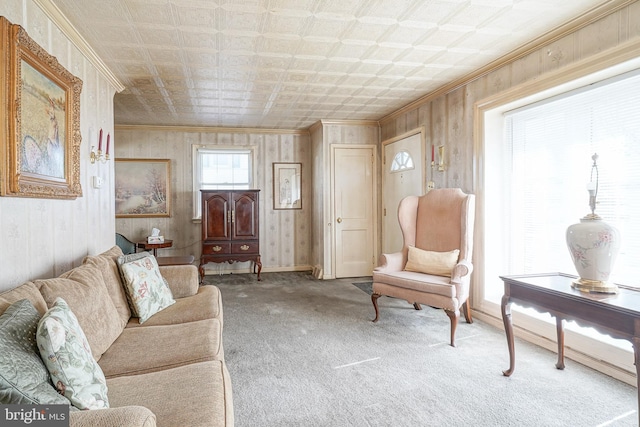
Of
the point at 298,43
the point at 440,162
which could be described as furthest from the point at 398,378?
the point at 298,43

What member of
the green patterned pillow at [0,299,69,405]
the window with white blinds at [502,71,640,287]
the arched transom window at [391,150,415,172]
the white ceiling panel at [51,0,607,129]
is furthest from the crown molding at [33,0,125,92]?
the window with white blinds at [502,71,640,287]

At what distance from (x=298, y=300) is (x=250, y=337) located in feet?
4.14

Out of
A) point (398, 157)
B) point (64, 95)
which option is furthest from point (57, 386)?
point (398, 157)

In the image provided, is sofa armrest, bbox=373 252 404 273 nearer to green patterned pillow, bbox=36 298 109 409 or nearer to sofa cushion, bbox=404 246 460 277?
sofa cushion, bbox=404 246 460 277

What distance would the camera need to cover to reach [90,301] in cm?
171

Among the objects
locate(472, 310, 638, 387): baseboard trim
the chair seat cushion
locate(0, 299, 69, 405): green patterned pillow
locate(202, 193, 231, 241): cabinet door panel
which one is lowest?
locate(472, 310, 638, 387): baseboard trim

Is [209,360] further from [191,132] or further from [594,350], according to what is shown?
[191,132]

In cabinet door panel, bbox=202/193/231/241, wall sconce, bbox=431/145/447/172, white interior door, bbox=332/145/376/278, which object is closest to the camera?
wall sconce, bbox=431/145/447/172

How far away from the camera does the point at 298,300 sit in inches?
168

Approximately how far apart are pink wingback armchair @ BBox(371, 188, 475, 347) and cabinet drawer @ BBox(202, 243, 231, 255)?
8.90ft

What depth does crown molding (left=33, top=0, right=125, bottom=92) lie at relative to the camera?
2156mm

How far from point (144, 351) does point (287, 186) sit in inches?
178

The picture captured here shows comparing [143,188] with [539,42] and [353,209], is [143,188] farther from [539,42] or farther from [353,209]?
[539,42]

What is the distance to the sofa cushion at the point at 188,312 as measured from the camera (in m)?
2.23
